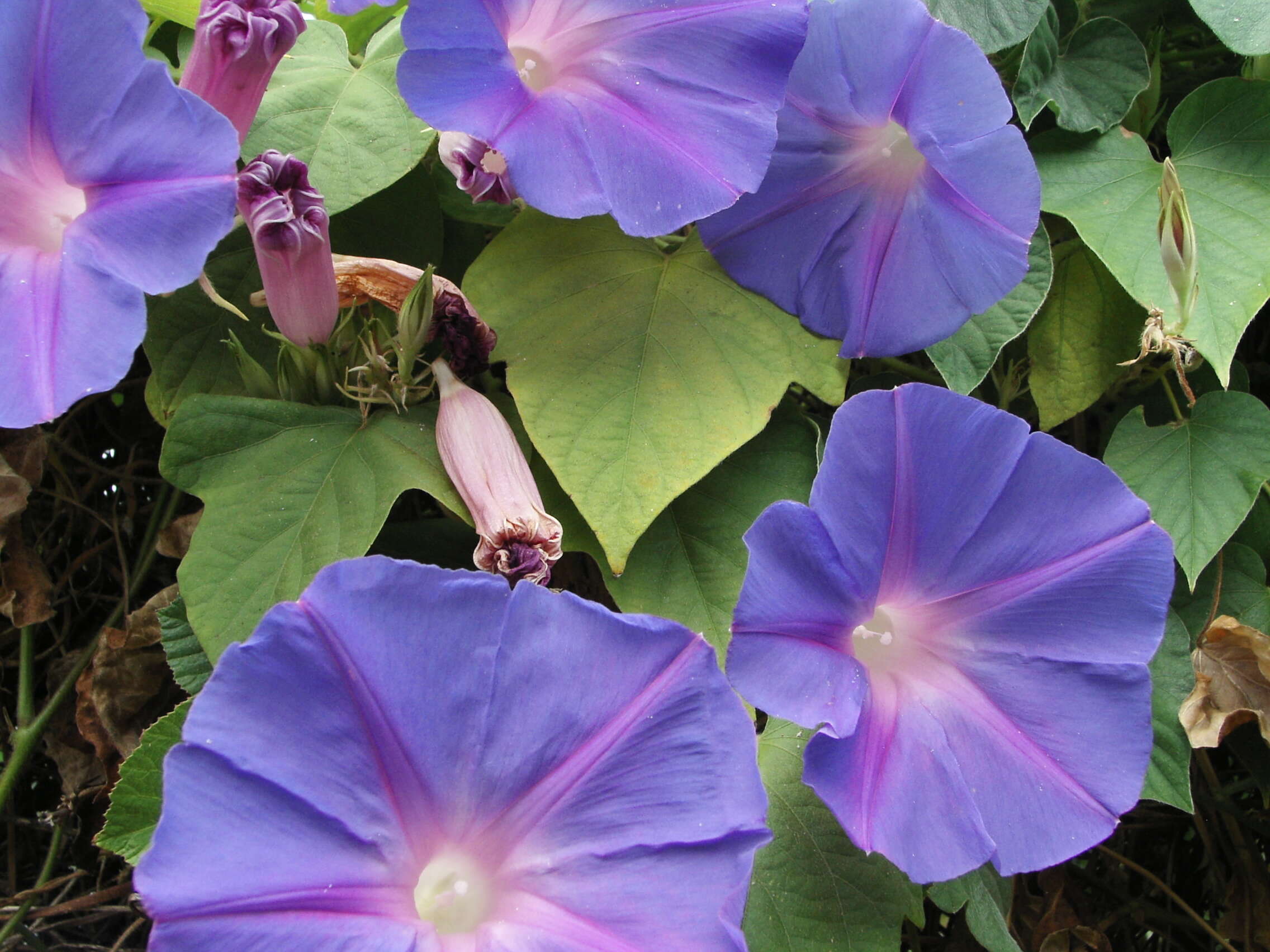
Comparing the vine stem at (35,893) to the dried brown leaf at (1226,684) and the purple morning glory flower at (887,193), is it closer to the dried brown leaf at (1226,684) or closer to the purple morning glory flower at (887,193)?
the purple morning glory flower at (887,193)

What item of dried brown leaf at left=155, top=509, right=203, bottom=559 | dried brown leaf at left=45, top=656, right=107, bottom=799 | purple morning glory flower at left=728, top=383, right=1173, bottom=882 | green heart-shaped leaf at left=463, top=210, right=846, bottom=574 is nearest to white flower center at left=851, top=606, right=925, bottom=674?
purple morning glory flower at left=728, top=383, right=1173, bottom=882

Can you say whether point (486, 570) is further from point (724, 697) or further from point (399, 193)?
point (399, 193)

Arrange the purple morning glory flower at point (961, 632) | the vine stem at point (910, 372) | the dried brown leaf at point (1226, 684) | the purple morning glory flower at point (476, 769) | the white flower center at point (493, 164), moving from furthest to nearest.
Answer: the vine stem at point (910, 372), the dried brown leaf at point (1226, 684), the white flower center at point (493, 164), the purple morning glory flower at point (961, 632), the purple morning glory flower at point (476, 769)

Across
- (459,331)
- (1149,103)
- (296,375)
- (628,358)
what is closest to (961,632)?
(628,358)

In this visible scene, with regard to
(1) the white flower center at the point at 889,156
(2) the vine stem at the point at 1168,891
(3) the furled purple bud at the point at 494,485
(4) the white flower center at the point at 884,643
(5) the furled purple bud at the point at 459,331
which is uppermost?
(1) the white flower center at the point at 889,156

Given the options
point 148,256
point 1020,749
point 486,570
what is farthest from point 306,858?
point 1020,749

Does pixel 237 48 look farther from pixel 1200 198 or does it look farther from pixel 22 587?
pixel 1200 198

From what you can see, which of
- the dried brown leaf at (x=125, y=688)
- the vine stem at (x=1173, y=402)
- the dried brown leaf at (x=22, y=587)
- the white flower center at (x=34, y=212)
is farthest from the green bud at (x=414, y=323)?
the vine stem at (x=1173, y=402)
